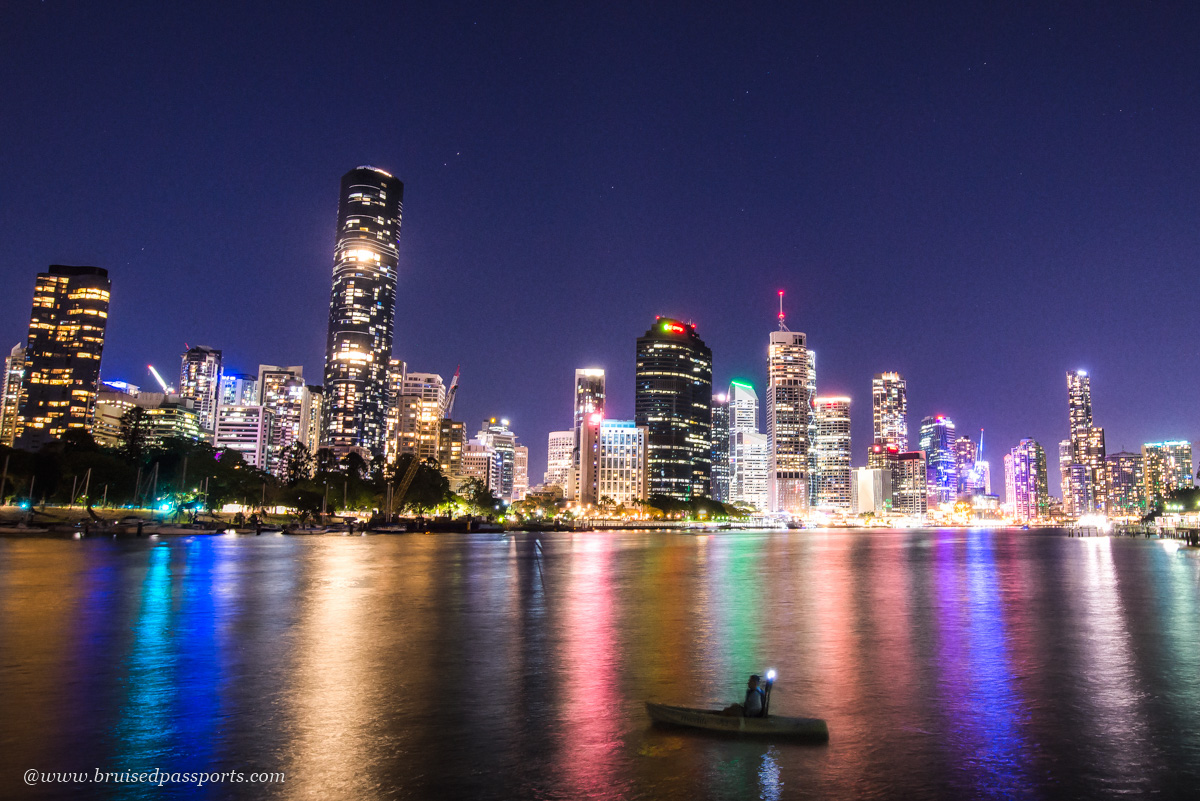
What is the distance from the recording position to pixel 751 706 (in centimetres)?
1712

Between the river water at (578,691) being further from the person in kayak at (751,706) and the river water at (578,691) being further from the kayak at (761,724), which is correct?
the person in kayak at (751,706)

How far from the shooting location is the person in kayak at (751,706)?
17.1 meters

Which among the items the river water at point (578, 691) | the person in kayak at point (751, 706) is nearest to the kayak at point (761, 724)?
the person in kayak at point (751, 706)

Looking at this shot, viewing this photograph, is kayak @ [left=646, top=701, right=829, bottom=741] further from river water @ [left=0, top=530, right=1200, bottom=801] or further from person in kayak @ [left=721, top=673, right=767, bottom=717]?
river water @ [left=0, top=530, right=1200, bottom=801]

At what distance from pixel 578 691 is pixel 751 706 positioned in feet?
18.1

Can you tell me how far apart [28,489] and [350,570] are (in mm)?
118678

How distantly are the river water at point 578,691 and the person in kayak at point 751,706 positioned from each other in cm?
90

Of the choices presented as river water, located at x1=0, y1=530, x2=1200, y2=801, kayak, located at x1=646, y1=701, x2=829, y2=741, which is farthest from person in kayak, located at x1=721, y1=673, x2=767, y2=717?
river water, located at x1=0, y1=530, x2=1200, y2=801

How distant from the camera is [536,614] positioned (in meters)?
37.4

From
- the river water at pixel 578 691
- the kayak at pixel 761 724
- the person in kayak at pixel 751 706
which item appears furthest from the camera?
the person in kayak at pixel 751 706

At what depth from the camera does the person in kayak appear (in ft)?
56.0

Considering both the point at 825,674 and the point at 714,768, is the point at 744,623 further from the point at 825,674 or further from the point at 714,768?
the point at 714,768

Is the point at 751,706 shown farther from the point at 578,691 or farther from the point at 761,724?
the point at 578,691

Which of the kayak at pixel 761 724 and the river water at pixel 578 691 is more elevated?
the kayak at pixel 761 724
